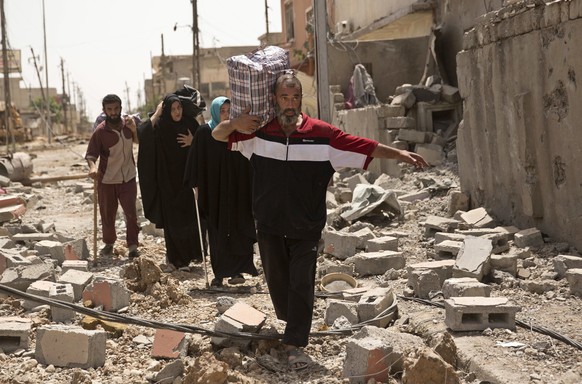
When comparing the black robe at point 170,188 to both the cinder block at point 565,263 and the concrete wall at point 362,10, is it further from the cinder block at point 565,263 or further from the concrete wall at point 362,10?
the concrete wall at point 362,10

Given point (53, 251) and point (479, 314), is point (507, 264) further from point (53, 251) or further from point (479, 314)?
point (53, 251)

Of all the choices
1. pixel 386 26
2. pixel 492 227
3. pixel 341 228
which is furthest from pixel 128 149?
pixel 386 26

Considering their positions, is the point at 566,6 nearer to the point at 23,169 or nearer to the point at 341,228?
the point at 341,228

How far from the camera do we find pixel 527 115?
26.4ft

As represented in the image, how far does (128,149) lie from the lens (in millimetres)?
8797

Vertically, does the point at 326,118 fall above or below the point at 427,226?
above

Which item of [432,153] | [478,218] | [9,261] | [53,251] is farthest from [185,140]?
[432,153]

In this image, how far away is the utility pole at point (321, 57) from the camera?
12078mm

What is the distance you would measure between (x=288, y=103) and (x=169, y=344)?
5.45ft

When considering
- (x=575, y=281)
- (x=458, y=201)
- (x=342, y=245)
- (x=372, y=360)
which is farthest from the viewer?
(x=458, y=201)

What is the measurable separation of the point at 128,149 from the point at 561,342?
16.6 ft

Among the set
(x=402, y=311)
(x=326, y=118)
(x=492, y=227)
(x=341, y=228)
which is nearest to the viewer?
(x=402, y=311)

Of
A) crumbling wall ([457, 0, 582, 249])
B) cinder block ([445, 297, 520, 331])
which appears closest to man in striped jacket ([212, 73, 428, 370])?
cinder block ([445, 297, 520, 331])

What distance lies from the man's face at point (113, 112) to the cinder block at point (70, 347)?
3609mm
